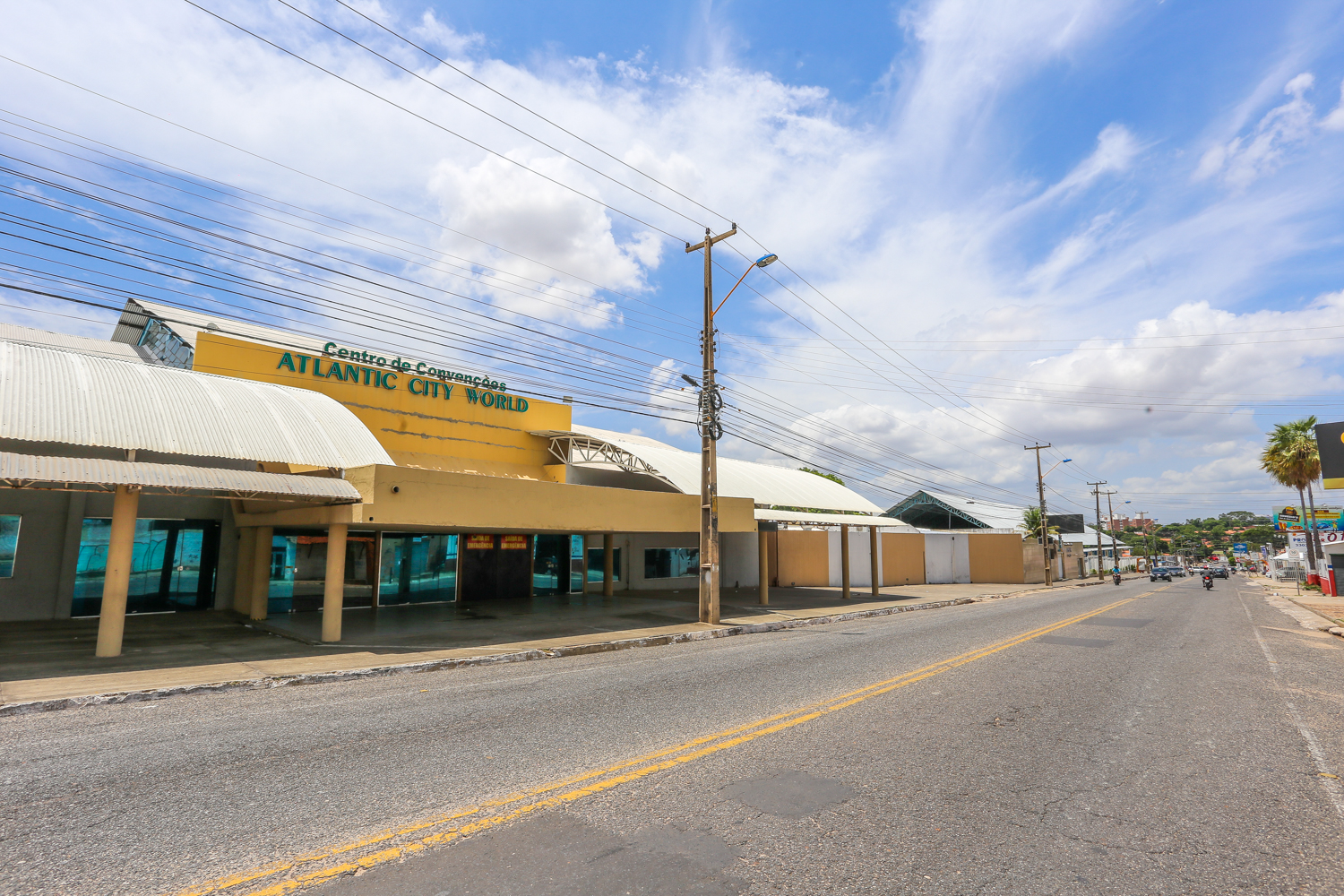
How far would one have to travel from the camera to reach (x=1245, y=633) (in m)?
16.2

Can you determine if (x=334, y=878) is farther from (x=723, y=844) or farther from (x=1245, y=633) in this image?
(x=1245, y=633)

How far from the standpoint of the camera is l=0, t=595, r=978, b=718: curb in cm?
823

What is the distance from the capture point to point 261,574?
16703mm

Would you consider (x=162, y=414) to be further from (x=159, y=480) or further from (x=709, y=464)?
(x=709, y=464)

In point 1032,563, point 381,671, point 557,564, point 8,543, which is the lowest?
point 381,671

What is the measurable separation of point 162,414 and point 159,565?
589cm

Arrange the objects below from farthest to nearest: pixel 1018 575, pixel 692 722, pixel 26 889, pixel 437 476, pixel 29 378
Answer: pixel 1018 575, pixel 437 476, pixel 29 378, pixel 692 722, pixel 26 889

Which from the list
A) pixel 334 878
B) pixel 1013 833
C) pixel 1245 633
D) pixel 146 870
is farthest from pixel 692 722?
pixel 1245 633

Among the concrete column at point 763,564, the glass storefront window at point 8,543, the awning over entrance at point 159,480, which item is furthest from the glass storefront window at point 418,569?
the concrete column at point 763,564

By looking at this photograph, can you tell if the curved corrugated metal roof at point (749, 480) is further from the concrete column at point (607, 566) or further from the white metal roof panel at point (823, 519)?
the concrete column at point (607, 566)

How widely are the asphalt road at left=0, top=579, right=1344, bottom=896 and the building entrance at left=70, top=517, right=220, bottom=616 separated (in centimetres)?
1062

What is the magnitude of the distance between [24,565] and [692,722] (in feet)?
56.1

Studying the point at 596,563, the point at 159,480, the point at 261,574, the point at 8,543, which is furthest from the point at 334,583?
the point at 596,563

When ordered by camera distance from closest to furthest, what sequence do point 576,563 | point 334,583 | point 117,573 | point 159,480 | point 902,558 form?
point 159,480 → point 117,573 → point 334,583 → point 576,563 → point 902,558
